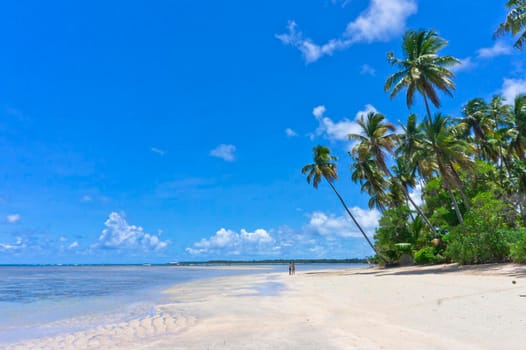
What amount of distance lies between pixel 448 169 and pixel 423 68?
7.15 m

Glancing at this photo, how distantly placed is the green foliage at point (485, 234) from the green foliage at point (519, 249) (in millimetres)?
587

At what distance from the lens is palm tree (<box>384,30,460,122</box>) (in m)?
25.2

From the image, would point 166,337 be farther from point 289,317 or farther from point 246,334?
point 289,317

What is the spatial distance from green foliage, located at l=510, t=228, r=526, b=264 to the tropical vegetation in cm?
2

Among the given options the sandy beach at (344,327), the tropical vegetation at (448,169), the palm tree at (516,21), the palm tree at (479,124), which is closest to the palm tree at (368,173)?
the tropical vegetation at (448,169)

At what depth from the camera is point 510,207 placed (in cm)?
2206

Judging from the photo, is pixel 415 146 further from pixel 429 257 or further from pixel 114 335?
pixel 114 335

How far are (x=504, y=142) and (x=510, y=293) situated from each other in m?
26.7

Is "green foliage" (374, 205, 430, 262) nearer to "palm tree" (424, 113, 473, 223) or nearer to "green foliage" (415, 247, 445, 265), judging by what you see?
"green foliage" (415, 247, 445, 265)

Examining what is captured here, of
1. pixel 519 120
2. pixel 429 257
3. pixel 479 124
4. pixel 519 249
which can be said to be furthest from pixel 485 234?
pixel 479 124

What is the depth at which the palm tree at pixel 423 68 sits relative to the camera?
25.2 m

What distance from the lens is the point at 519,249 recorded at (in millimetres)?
17391

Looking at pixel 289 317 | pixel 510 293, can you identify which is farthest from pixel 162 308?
pixel 510 293

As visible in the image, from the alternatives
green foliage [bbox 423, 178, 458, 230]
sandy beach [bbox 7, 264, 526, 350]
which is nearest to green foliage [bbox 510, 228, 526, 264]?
sandy beach [bbox 7, 264, 526, 350]
